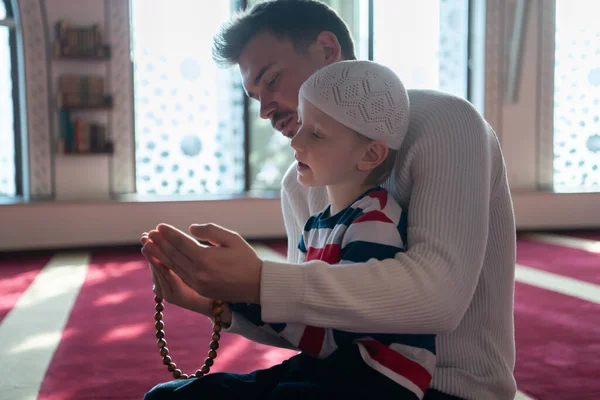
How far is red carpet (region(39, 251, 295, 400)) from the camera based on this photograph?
7.35 feet

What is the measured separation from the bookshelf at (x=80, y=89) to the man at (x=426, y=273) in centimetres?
506

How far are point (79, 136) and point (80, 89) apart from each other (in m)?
0.41

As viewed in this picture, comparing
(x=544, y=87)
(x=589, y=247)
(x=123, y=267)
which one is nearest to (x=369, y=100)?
(x=123, y=267)

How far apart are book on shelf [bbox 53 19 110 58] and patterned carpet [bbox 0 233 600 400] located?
201 centimetres

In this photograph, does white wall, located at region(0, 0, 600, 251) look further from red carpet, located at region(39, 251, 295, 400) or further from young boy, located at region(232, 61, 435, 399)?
young boy, located at region(232, 61, 435, 399)

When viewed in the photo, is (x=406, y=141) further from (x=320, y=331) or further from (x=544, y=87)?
(x=544, y=87)

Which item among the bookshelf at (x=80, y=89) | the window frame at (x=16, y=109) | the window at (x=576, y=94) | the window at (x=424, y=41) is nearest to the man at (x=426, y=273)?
the bookshelf at (x=80, y=89)

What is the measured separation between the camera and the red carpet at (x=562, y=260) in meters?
4.46

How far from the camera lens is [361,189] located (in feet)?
3.80

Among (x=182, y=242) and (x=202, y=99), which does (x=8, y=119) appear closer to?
(x=202, y=99)

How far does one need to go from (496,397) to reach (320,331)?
35cm

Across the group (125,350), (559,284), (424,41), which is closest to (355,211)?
(125,350)

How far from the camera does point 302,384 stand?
1.05m

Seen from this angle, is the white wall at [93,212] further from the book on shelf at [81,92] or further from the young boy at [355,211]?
the young boy at [355,211]
